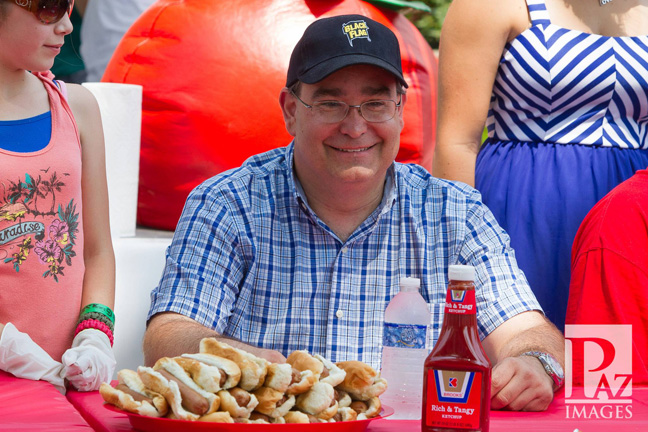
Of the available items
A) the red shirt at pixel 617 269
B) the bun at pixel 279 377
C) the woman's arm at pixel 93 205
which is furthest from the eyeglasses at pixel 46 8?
the red shirt at pixel 617 269

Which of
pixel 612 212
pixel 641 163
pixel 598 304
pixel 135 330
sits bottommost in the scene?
pixel 135 330

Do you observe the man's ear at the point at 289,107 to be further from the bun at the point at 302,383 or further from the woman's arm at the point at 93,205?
the bun at the point at 302,383

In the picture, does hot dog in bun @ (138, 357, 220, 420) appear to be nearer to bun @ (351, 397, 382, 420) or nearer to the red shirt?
bun @ (351, 397, 382, 420)

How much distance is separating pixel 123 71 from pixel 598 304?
239 cm

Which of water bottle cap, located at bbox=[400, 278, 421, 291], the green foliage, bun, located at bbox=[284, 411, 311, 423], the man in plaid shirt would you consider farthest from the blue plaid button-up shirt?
the green foliage

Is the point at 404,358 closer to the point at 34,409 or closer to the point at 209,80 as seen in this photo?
the point at 34,409

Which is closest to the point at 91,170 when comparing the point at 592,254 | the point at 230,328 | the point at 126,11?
the point at 230,328

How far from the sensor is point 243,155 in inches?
142

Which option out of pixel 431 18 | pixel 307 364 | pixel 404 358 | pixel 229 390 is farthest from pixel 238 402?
pixel 431 18

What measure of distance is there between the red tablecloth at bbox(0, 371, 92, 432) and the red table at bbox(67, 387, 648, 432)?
0.04 meters

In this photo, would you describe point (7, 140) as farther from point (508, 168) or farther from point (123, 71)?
point (123, 71)

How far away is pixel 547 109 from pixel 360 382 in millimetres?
1508

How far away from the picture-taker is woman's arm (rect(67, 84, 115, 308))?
2217mm

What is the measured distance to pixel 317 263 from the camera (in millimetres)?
2195
